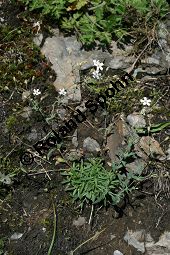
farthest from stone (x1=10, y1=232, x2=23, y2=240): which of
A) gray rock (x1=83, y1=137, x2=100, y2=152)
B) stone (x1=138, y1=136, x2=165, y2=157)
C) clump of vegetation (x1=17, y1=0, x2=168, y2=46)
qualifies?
clump of vegetation (x1=17, y1=0, x2=168, y2=46)

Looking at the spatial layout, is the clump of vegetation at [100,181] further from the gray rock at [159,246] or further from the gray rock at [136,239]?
the gray rock at [159,246]

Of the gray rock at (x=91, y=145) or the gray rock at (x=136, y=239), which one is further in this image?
the gray rock at (x=91, y=145)

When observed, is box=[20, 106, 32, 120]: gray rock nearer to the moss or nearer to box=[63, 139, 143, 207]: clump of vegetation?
the moss

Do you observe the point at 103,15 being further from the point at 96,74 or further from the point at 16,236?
the point at 16,236

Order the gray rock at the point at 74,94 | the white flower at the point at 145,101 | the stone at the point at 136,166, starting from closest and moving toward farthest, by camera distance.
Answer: the stone at the point at 136,166 → the white flower at the point at 145,101 → the gray rock at the point at 74,94

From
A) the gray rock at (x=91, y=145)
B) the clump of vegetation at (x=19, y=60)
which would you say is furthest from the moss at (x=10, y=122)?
the gray rock at (x=91, y=145)

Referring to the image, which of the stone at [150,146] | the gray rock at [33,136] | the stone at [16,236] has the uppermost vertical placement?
the gray rock at [33,136]
